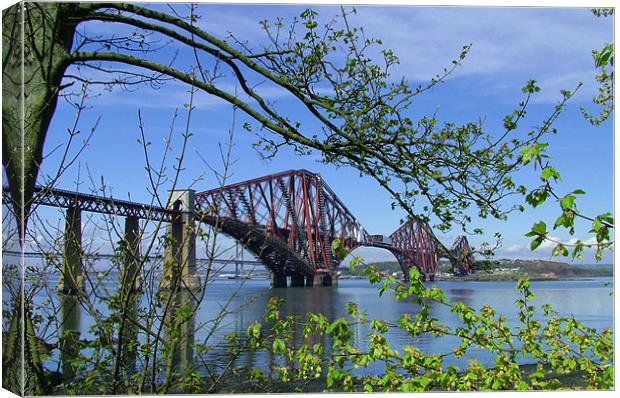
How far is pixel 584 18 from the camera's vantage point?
3.63m

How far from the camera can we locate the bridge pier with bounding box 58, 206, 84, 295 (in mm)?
2097

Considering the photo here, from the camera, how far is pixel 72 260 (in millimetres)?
2434

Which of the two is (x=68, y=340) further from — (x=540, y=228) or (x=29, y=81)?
(x=540, y=228)

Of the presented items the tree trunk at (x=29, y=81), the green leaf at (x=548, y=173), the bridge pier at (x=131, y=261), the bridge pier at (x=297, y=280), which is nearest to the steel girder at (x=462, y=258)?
the green leaf at (x=548, y=173)

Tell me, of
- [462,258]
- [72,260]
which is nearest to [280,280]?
[462,258]

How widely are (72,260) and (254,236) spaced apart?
4.25 ft

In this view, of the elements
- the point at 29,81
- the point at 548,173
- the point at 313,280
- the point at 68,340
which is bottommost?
the point at 68,340

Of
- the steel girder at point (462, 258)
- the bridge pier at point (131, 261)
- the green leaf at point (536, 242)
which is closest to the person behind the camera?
the green leaf at point (536, 242)

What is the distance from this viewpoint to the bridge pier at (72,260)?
210 cm

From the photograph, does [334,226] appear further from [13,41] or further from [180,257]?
[180,257]

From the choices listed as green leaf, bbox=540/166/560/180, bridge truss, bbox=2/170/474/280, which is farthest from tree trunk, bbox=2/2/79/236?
green leaf, bbox=540/166/560/180

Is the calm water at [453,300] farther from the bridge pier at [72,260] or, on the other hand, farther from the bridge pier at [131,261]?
the bridge pier at [131,261]

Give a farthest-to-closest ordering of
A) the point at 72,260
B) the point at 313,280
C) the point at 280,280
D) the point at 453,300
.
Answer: the point at 313,280, the point at 280,280, the point at 453,300, the point at 72,260

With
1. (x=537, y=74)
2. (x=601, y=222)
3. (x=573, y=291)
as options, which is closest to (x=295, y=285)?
(x=573, y=291)
